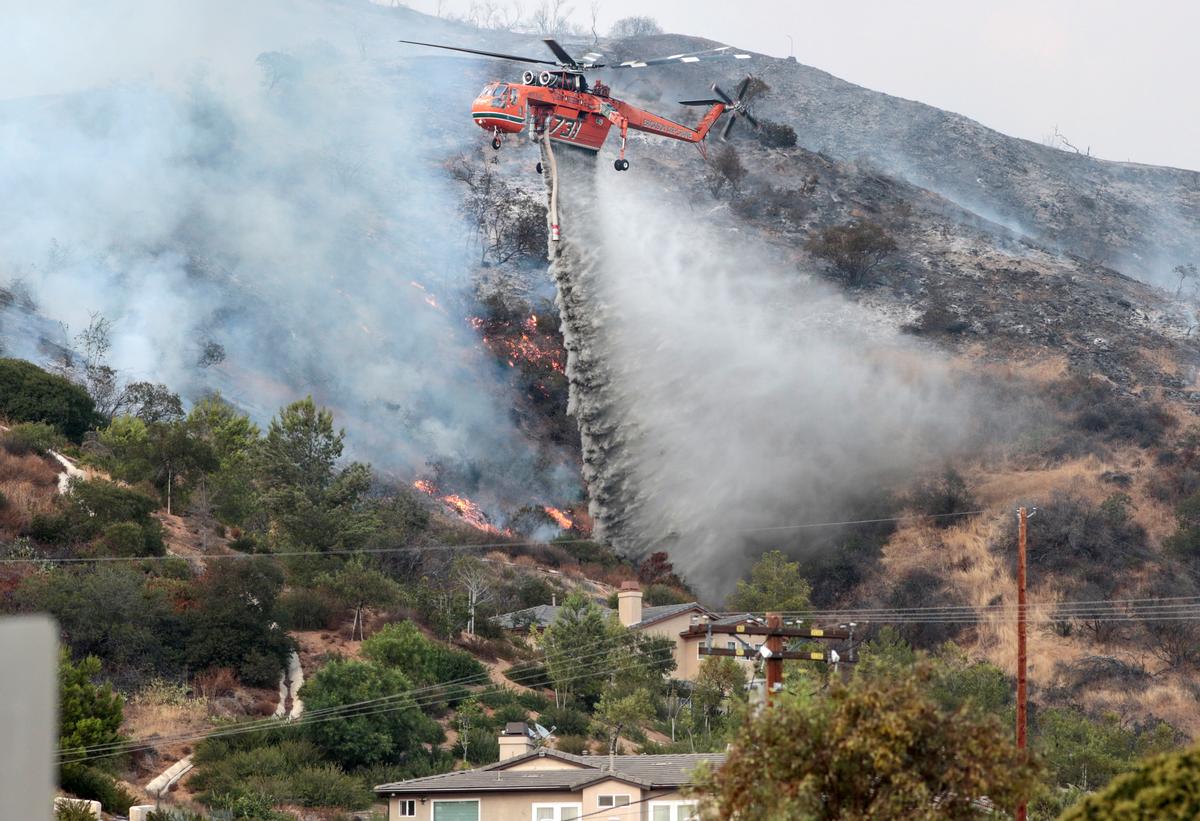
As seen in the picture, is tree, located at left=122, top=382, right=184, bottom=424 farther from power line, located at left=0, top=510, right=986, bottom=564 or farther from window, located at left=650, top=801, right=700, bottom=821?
window, located at left=650, top=801, right=700, bottom=821

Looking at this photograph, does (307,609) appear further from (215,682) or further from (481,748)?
(481,748)

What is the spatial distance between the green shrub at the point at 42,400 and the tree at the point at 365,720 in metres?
28.8

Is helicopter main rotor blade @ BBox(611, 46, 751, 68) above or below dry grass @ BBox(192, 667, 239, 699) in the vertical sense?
above

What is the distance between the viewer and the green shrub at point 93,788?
38.4 metres

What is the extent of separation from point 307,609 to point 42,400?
22.2 meters

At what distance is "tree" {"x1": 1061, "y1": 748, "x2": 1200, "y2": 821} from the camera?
33.2 feet

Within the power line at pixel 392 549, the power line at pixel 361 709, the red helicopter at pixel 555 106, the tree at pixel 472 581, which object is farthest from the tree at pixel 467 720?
the red helicopter at pixel 555 106

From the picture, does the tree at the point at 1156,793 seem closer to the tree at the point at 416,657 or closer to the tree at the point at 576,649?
the tree at the point at 416,657

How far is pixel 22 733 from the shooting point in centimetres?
453

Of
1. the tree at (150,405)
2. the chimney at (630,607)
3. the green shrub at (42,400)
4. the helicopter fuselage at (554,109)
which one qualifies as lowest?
the chimney at (630,607)

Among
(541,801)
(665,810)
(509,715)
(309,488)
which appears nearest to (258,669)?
(509,715)

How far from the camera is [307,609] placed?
60.2 meters

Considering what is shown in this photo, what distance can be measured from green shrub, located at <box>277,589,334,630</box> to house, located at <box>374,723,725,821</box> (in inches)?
808

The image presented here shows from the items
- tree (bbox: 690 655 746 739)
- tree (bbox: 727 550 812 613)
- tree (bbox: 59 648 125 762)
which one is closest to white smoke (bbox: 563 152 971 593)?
tree (bbox: 727 550 812 613)
